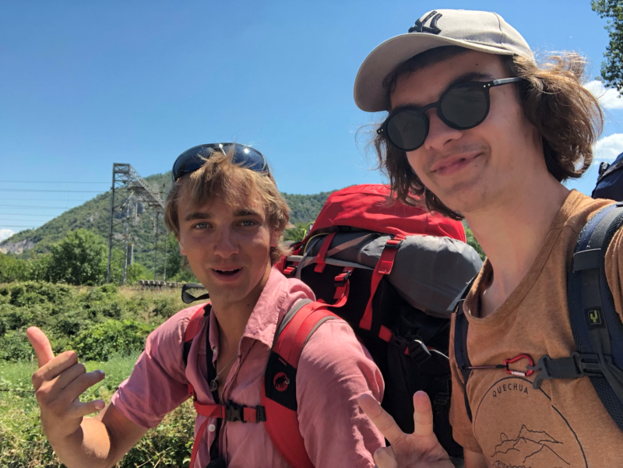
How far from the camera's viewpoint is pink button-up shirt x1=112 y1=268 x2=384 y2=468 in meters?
1.45

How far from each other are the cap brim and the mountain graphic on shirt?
3.75 feet

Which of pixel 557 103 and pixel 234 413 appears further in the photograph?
pixel 234 413

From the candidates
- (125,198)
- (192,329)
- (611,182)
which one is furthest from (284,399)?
(125,198)

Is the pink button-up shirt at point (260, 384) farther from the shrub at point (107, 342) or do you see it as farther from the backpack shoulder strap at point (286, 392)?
the shrub at point (107, 342)

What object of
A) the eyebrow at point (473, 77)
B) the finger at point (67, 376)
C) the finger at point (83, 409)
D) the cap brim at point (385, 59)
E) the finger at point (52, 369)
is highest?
the cap brim at point (385, 59)

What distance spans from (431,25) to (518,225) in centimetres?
74

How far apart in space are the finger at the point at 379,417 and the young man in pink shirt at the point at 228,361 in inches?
11.0

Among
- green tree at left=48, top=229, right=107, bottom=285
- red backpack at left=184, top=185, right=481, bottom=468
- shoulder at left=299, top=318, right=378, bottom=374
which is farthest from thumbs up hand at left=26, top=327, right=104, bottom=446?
green tree at left=48, top=229, right=107, bottom=285

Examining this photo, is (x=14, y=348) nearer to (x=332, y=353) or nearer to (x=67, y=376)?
(x=67, y=376)

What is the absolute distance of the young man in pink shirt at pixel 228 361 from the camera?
4.91ft

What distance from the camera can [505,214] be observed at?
4.17 ft

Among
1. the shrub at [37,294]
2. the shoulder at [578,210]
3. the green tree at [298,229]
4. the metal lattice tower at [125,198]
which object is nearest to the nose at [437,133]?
the shoulder at [578,210]

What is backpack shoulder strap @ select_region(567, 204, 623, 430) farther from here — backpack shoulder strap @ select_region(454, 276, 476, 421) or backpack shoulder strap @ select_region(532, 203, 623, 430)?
backpack shoulder strap @ select_region(454, 276, 476, 421)

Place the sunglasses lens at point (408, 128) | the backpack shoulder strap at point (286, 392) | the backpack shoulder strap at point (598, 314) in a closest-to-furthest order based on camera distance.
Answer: the backpack shoulder strap at point (598, 314) < the sunglasses lens at point (408, 128) < the backpack shoulder strap at point (286, 392)
